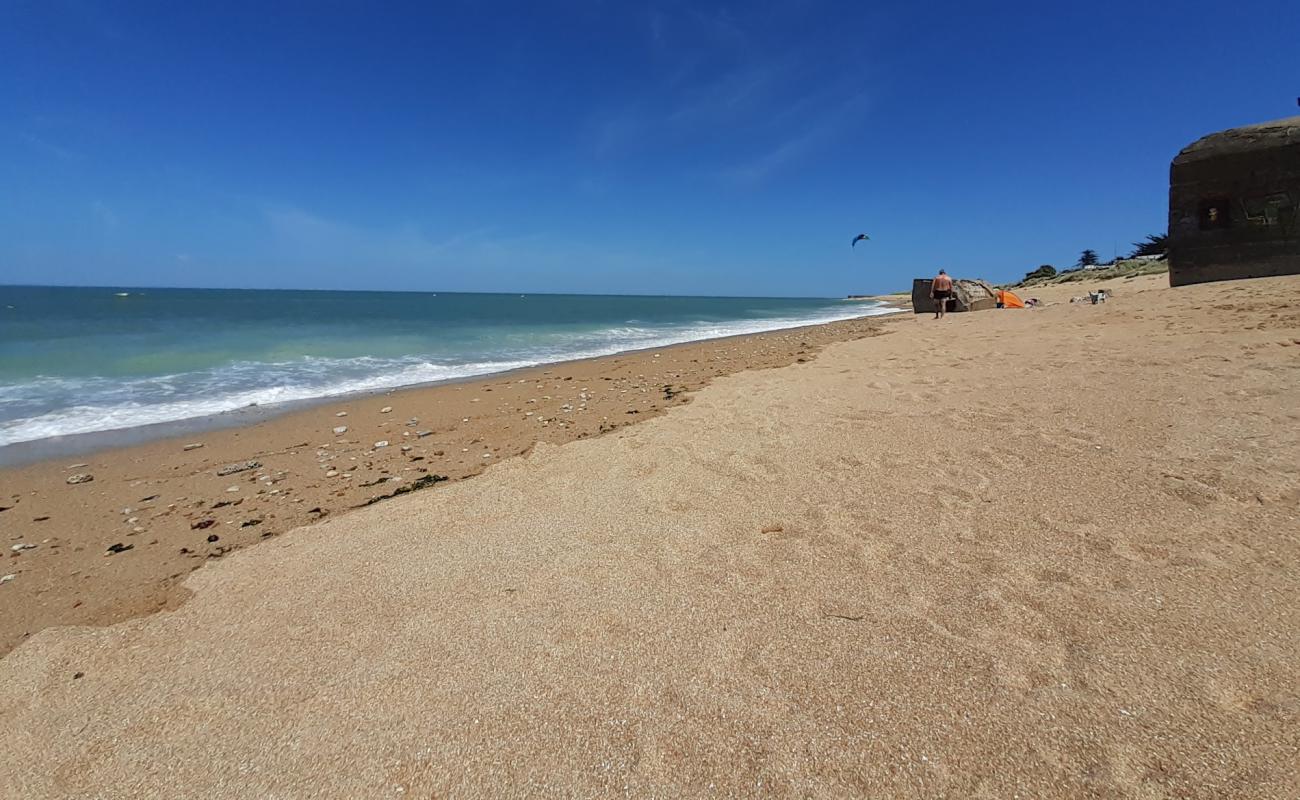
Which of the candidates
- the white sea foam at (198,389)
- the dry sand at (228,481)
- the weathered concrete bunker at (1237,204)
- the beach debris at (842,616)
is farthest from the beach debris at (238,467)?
the weathered concrete bunker at (1237,204)

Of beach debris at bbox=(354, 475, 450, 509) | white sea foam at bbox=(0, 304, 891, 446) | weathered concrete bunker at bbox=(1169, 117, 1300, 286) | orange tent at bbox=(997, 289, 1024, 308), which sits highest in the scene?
weathered concrete bunker at bbox=(1169, 117, 1300, 286)

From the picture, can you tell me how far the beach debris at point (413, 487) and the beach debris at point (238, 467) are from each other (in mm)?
2214

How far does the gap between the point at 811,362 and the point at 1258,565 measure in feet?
21.9

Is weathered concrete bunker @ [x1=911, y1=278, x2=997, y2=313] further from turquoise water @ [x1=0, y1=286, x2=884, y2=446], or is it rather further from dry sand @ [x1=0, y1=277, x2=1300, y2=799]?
dry sand @ [x1=0, y1=277, x2=1300, y2=799]

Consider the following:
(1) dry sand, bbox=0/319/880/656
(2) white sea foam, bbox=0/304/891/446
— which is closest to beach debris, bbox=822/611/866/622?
(1) dry sand, bbox=0/319/880/656

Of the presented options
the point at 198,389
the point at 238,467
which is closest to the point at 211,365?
the point at 198,389

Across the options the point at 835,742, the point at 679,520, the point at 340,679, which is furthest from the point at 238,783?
the point at 679,520

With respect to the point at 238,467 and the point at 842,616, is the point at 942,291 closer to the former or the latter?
the point at 842,616

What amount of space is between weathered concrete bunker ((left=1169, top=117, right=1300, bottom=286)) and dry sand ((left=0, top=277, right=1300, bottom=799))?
32.7 ft

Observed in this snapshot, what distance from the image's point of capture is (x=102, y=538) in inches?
169

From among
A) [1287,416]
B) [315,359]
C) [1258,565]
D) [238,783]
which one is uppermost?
[315,359]

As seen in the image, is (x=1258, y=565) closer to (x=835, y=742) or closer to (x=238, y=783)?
(x=835, y=742)

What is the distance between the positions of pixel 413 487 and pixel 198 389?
865cm

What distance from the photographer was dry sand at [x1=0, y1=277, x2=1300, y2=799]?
5.80 ft
